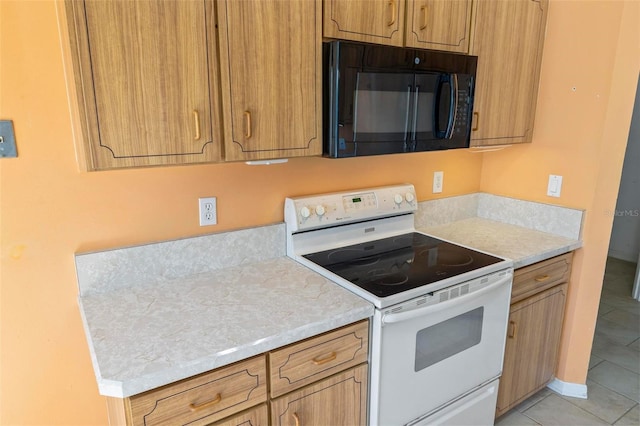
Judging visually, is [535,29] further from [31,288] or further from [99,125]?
[31,288]

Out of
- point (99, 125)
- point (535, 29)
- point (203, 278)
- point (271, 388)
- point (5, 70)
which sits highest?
point (535, 29)

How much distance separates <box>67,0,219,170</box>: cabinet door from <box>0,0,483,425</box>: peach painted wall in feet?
1.08

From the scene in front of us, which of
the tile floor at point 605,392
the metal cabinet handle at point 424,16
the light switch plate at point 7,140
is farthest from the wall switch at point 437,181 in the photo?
the light switch plate at point 7,140

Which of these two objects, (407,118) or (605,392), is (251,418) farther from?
(605,392)

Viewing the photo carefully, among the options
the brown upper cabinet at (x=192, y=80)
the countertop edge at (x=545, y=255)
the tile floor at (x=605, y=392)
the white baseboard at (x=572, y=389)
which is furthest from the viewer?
the white baseboard at (x=572, y=389)

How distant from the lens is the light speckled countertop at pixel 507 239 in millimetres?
1935

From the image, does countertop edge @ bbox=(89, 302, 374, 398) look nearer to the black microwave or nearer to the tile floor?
the black microwave

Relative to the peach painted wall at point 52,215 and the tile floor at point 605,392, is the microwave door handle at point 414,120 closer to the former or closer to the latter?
the peach painted wall at point 52,215

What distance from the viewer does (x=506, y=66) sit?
78.4 inches

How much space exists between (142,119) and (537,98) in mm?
1961

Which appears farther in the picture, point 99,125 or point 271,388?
point 271,388

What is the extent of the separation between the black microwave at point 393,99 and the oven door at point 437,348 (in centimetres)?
60

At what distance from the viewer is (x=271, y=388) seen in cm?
125

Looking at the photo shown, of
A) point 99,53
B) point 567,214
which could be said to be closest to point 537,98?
point 567,214
